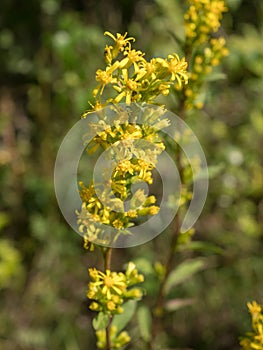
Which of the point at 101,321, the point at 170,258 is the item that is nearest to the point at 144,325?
the point at 170,258

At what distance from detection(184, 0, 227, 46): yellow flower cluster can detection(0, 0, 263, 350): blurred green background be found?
0.62 meters

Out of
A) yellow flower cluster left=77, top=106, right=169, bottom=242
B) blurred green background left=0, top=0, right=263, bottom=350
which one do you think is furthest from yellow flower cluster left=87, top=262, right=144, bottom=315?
blurred green background left=0, top=0, right=263, bottom=350

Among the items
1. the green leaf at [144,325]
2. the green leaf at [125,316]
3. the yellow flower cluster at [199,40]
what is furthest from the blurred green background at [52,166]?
the green leaf at [125,316]

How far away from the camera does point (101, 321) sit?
6.32ft

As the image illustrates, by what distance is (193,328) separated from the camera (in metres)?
3.78

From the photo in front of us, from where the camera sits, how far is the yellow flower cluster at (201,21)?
2506mm

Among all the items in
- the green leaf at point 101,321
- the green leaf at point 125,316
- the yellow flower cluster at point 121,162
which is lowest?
the green leaf at point 125,316

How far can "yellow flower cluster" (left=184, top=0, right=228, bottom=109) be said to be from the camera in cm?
251

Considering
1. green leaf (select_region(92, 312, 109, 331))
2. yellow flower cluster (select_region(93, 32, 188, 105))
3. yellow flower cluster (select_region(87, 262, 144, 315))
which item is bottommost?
green leaf (select_region(92, 312, 109, 331))

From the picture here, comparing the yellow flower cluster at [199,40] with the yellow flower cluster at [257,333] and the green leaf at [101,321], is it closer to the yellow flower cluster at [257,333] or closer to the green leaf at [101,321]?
the yellow flower cluster at [257,333]

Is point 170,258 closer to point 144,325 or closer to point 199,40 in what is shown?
point 144,325

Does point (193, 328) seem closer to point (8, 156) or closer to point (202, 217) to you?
point (202, 217)

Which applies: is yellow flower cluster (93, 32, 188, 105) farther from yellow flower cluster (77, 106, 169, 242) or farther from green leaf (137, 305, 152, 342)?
green leaf (137, 305, 152, 342)

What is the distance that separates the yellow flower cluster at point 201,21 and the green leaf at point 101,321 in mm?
1379
